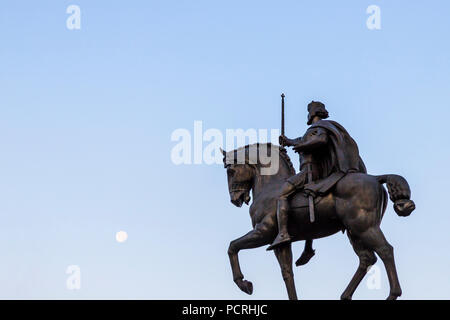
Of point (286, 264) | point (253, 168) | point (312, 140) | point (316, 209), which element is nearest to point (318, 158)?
point (312, 140)

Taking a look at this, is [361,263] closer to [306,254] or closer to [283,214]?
[306,254]

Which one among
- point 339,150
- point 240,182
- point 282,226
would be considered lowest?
point 282,226

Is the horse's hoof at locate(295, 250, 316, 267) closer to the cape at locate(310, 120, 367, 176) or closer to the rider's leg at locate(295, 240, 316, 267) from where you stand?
the rider's leg at locate(295, 240, 316, 267)

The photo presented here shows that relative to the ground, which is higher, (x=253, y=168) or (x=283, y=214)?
(x=253, y=168)

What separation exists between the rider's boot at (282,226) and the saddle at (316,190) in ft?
0.85

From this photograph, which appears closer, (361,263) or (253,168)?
(361,263)

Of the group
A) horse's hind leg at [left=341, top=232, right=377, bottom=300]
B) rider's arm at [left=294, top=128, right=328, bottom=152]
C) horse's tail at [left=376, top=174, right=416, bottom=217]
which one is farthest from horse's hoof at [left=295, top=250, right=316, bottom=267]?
horse's tail at [left=376, top=174, right=416, bottom=217]

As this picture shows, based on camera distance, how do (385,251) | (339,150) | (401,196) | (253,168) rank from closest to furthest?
(385,251) → (401,196) → (339,150) → (253,168)

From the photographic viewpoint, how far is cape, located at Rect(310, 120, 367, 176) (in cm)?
1800

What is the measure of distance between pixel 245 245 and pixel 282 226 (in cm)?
93

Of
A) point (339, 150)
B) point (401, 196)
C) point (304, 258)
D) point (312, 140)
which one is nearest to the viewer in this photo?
point (401, 196)

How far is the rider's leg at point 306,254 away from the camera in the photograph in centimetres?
1892

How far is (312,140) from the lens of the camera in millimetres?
18156
